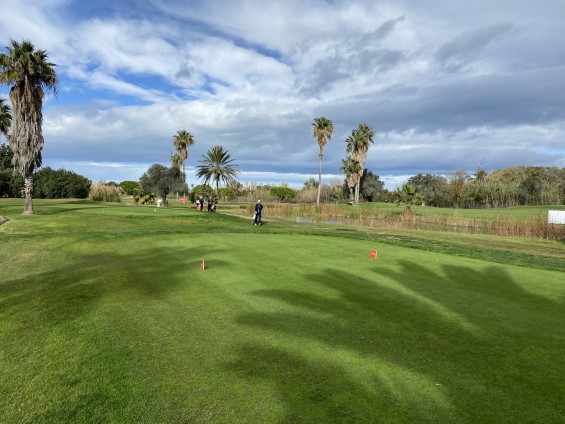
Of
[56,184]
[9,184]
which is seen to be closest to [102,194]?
[56,184]

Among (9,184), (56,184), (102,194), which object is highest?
(56,184)

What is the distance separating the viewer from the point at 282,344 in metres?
5.41

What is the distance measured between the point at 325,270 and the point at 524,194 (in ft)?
251

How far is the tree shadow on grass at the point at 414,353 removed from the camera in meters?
3.92

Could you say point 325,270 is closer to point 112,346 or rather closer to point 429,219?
point 112,346

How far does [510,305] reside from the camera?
24.5 ft

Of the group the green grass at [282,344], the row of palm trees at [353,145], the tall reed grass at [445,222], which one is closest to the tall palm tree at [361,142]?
the row of palm trees at [353,145]

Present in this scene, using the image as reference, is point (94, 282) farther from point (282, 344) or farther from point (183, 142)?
point (183, 142)

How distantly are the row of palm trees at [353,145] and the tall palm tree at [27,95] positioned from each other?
56.1 meters

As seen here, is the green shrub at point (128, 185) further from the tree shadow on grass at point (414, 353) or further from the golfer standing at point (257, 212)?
the tree shadow on grass at point (414, 353)

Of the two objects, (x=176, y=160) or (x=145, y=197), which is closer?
(x=145, y=197)

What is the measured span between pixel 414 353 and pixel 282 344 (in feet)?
5.79

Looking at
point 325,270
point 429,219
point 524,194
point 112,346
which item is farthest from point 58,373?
point 524,194

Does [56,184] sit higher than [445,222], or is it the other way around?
[56,184]
